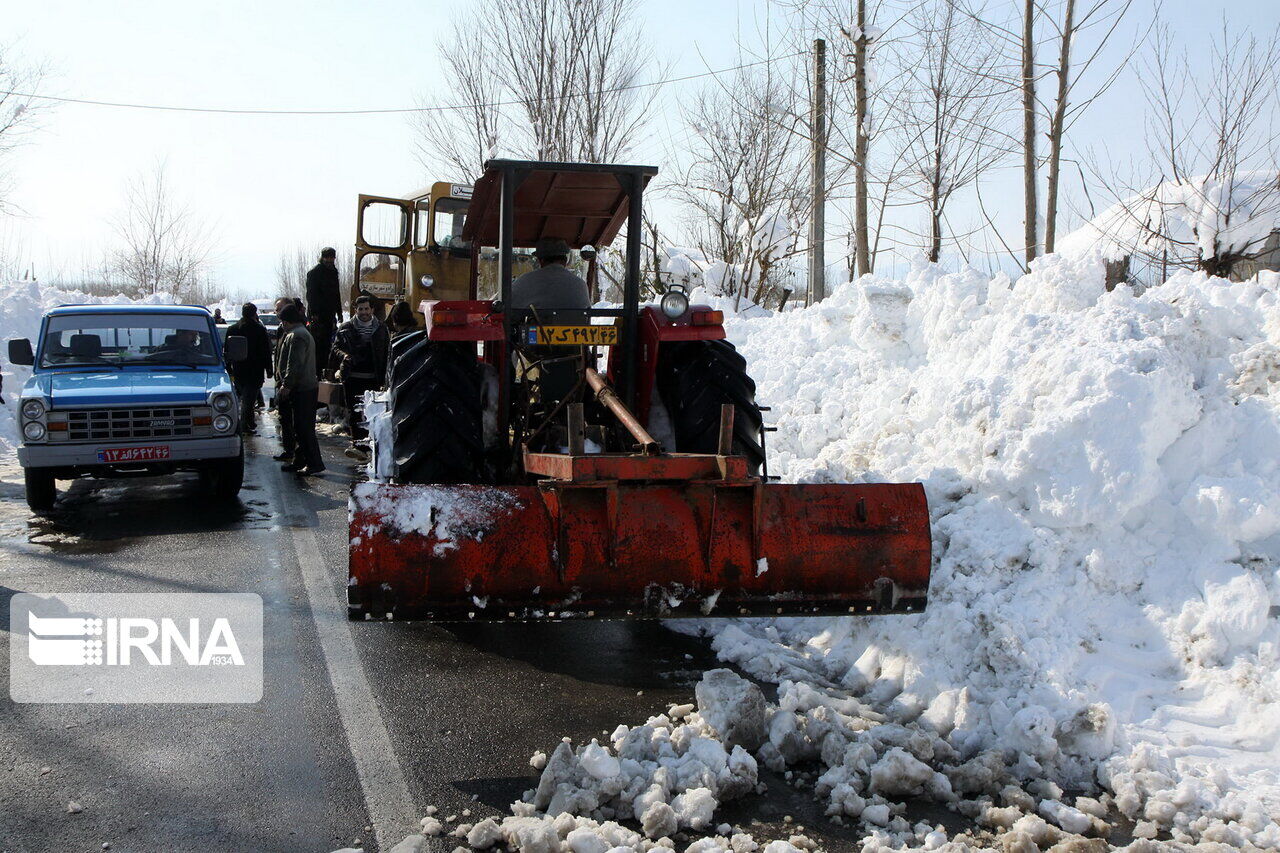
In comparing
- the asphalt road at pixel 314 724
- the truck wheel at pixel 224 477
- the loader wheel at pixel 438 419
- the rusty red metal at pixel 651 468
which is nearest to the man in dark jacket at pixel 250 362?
the truck wheel at pixel 224 477

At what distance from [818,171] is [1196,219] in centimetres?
593

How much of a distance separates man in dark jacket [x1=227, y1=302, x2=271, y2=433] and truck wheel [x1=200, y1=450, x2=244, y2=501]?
3.96 m

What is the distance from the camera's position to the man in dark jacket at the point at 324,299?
1310 cm

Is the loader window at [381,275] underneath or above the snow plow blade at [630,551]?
above

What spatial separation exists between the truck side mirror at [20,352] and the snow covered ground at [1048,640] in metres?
6.65

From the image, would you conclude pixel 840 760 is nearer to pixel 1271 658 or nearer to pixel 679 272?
pixel 1271 658

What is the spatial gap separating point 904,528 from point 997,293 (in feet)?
11.7

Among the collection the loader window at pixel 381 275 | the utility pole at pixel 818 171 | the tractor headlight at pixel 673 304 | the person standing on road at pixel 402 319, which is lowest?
the tractor headlight at pixel 673 304

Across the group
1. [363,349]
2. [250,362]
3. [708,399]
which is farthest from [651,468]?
[250,362]

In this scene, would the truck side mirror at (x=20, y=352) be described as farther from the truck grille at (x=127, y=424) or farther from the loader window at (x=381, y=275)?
the loader window at (x=381, y=275)

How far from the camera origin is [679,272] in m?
19.5

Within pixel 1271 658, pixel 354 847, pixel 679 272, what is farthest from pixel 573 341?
pixel 679 272

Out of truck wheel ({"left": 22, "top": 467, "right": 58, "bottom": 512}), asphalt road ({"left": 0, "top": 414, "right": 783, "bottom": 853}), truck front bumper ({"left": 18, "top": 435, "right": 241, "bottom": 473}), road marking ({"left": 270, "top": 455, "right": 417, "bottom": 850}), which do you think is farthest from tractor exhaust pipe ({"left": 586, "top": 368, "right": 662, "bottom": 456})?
truck wheel ({"left": 22, "top": 467, "right": 58, "bottom": 512})

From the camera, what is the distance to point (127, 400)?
27.5ft
